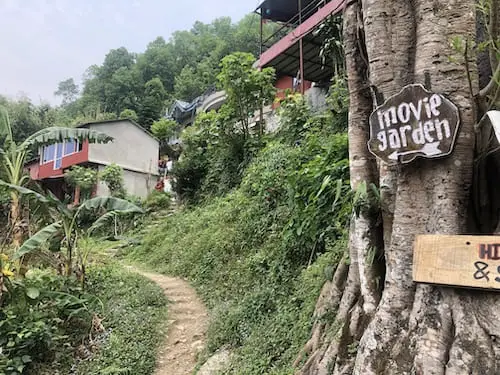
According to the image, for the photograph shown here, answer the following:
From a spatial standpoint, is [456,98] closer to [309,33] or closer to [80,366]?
[80,366]

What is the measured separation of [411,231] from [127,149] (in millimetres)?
19988

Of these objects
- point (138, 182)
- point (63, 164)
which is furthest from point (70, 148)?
point (138, 182)

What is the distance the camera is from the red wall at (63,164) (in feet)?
63.1

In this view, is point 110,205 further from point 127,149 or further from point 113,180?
point 127,149

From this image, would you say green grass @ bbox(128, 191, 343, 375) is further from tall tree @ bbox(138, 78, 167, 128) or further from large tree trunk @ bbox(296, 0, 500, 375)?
tall tree @ bbox(138, 78, 167, 128)

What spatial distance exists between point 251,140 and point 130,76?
3097cm

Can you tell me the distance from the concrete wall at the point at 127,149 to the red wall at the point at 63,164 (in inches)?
12.4

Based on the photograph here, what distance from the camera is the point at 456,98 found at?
1.96 meters

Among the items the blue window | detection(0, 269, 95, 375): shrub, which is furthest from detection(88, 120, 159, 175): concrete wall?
detection(0, 269, 95, 375): shrub

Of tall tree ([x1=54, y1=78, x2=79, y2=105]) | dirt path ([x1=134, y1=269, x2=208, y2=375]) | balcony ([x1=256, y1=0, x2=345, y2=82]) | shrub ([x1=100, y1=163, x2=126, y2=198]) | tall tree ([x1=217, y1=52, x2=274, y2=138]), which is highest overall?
tall tree ([x1=54, y1=78, x2=79, y2=105])

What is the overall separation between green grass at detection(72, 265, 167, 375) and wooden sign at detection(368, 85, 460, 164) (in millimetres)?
3763

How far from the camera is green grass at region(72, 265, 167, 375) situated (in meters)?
4.45

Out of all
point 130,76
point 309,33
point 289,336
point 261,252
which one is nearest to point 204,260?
point 261,252

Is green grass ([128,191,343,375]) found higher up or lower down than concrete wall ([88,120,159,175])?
lower down
